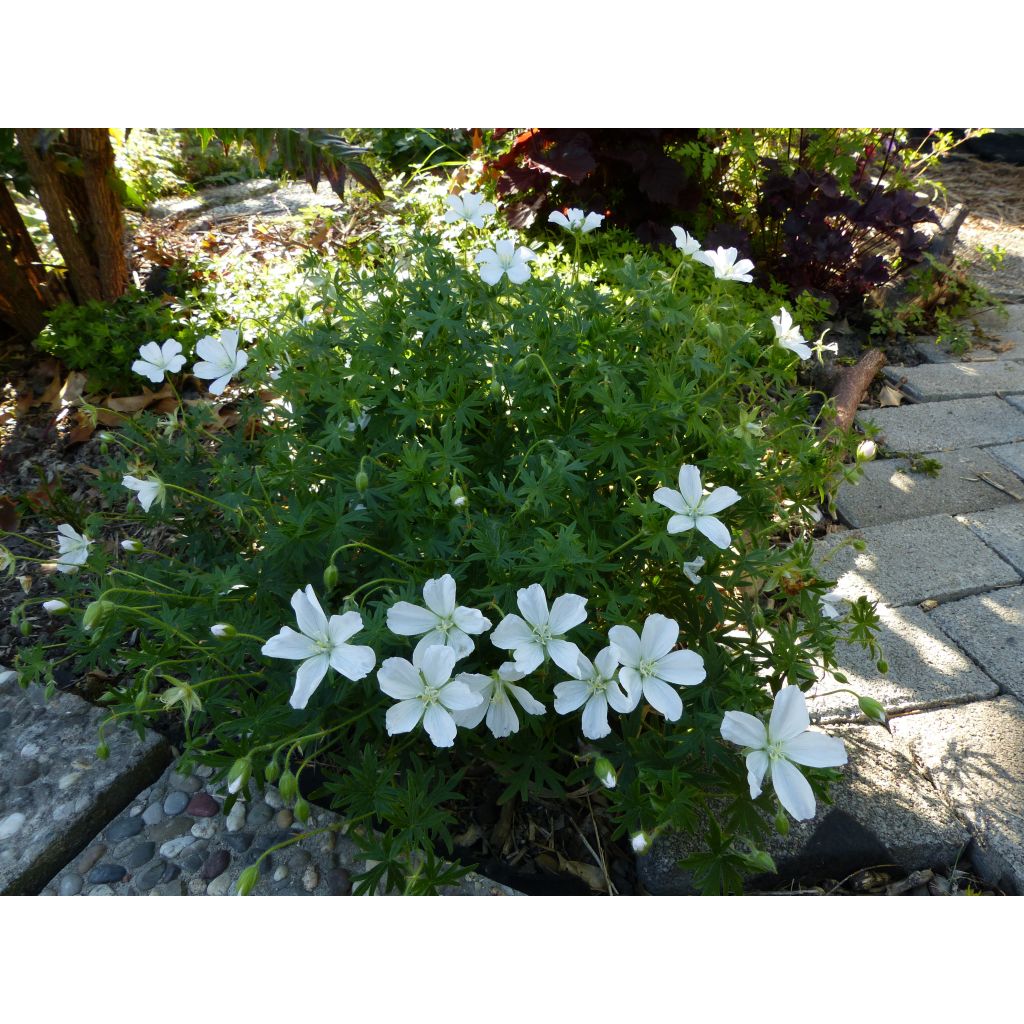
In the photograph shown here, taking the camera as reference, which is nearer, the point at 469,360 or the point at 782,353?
the point at 469,360

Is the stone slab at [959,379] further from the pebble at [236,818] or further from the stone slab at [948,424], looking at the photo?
the pebble at [236,818]

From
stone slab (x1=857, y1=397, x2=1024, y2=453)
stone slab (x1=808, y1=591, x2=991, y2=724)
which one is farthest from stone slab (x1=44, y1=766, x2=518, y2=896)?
stone slab (x1=857, y1=397, x2=1024, y2=453)

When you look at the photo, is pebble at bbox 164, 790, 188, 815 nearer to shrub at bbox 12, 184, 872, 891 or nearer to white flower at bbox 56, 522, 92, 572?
shrub at bbox 12, 184, 872, 891

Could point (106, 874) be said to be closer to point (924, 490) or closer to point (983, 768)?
point (983, 768)

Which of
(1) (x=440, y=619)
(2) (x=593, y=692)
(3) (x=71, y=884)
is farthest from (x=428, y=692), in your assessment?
(3) (x=71, y=884)

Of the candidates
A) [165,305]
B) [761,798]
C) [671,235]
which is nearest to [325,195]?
[165,305]

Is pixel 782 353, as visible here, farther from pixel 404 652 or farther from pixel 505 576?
pixel 404 652
